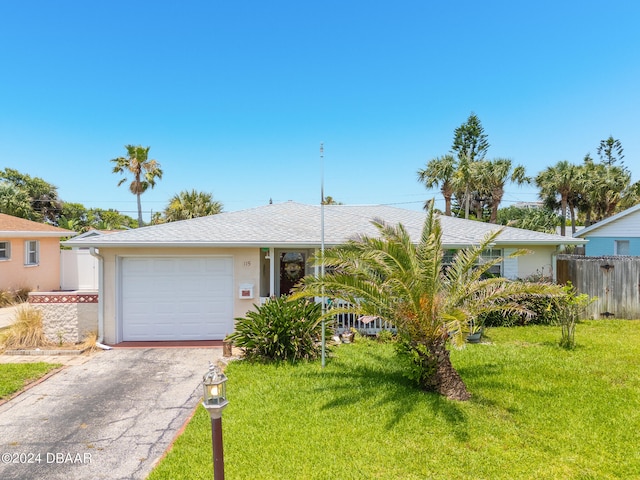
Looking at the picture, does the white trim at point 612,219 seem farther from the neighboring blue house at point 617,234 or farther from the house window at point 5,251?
the house window at point 5,251

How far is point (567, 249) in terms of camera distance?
21609 mm

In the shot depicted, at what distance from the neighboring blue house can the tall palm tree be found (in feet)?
30.5

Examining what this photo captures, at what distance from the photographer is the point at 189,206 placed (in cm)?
2695

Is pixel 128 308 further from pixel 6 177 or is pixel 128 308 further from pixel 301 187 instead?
pixel 6 177

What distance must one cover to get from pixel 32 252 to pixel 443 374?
19.4 m

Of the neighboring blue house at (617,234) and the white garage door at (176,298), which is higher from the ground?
the neighboring blue house at (617,234)

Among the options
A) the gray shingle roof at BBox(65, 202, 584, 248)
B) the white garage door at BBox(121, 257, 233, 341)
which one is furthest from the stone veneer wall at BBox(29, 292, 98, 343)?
the gray shingle roof at BBox(65, 202, 584, 248)

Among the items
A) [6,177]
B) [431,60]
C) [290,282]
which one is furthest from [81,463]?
[6,177]

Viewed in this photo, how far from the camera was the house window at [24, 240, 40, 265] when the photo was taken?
55.1 ft

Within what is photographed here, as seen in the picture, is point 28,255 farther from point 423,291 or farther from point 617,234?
point 617,234

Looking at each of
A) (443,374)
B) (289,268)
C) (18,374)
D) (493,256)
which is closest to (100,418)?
(18,374)

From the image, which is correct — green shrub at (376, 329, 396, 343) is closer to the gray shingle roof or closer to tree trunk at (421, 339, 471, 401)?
the gray shingle roof

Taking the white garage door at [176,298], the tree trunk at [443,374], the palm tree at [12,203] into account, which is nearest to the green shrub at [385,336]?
the tree trunk at [443,374]

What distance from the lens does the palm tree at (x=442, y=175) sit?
94.9 feet
